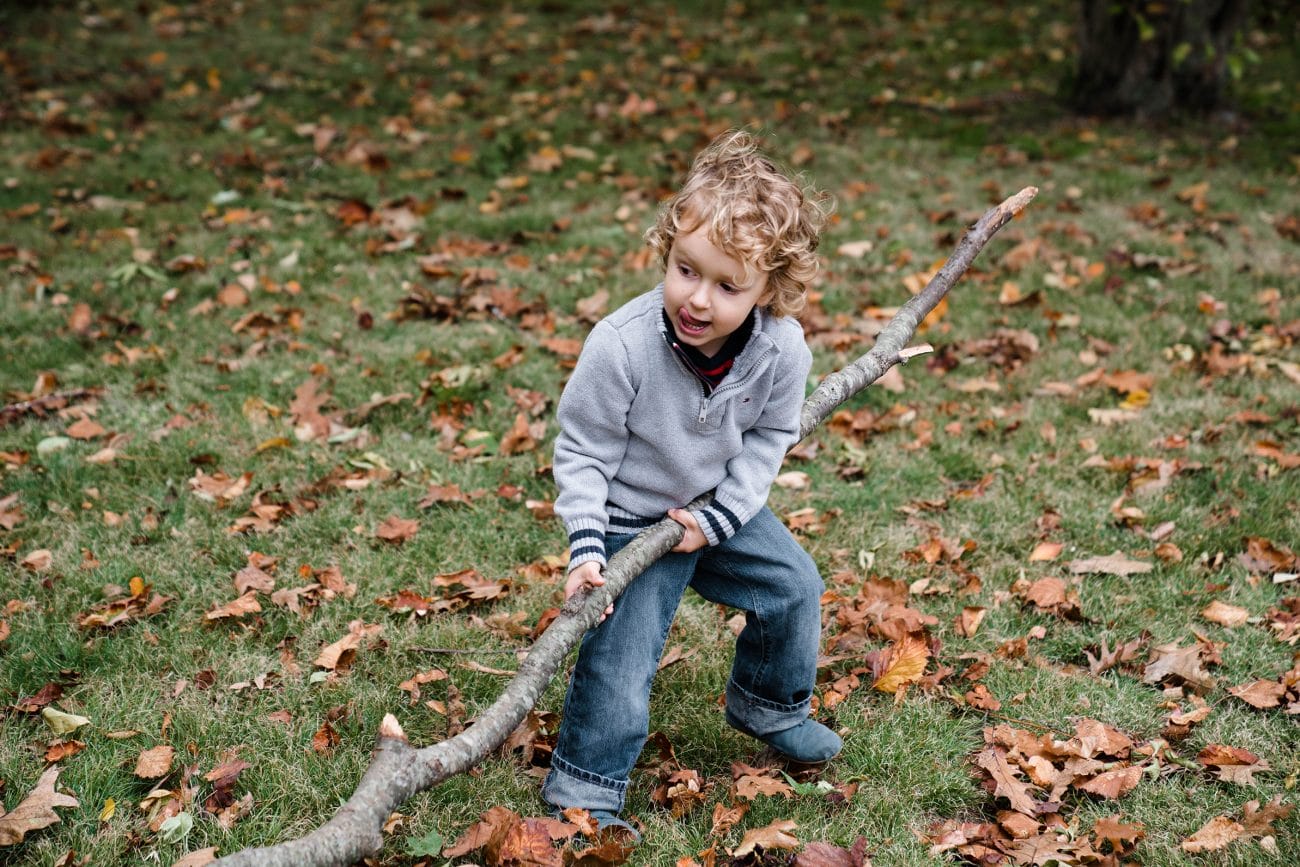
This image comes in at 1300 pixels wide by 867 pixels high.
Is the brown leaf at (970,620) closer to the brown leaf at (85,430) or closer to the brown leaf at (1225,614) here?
the brown leaf at (1225,614)

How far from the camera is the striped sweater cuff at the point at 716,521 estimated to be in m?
2.37

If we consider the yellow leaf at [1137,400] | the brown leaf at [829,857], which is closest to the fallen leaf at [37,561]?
the brown leaf at [829,857]

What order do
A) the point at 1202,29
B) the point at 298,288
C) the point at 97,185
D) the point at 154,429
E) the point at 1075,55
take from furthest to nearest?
the point at 1075,55, the point at 1202,29, the point at 97,185, the point at 298,288, the point at 154,429

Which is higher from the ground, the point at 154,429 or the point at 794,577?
the point at 794,577

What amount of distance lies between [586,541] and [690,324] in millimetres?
538

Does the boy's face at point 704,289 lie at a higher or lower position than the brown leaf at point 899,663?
higher

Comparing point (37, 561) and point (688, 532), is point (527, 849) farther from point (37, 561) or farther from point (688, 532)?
point (37, 561)

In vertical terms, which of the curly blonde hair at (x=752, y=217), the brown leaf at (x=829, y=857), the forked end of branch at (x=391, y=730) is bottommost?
the brown leaf at (x=829, y=857)

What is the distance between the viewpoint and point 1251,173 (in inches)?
298

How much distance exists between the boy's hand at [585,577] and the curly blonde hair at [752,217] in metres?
0.72

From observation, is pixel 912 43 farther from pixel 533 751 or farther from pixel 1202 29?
pixel 533 751

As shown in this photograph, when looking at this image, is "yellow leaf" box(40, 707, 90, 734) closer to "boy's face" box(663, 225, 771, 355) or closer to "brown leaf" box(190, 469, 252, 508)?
"brown leaf" box(190, 469, 252, 508)

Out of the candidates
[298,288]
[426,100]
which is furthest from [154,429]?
[426,100]

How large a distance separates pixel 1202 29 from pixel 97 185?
8.53 m
